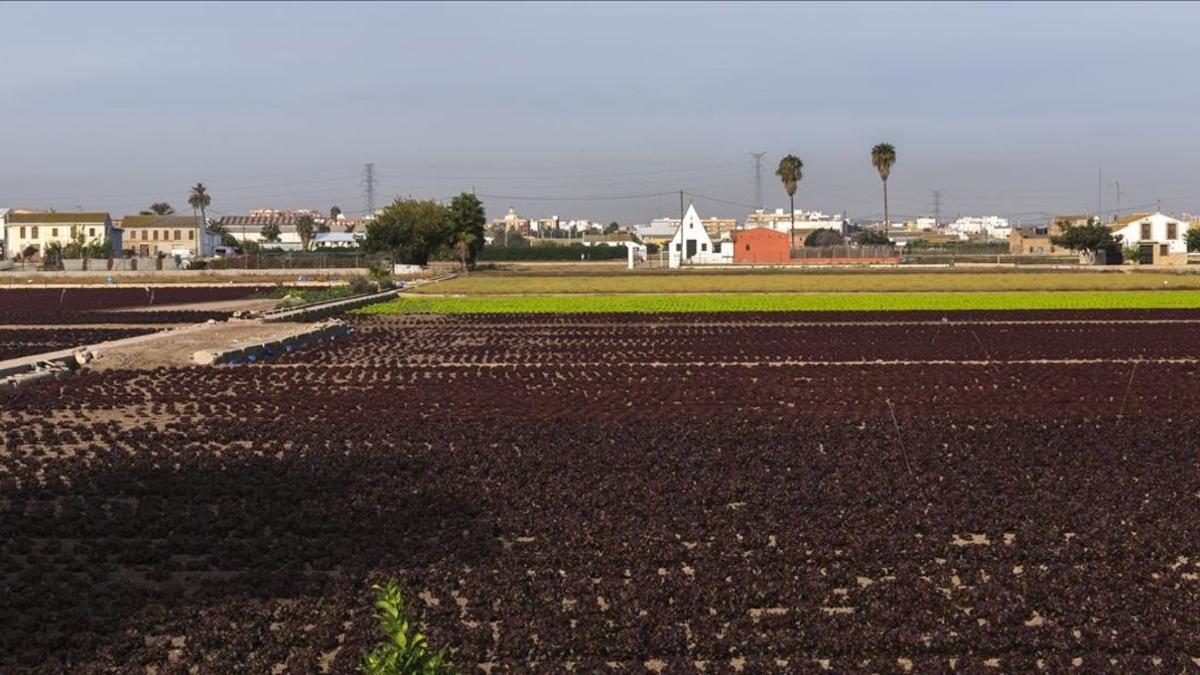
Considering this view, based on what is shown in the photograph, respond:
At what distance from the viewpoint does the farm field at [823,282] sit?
7488 centimetres

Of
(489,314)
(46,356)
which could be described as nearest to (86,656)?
(46,356)

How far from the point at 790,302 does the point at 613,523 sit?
49.7 meters

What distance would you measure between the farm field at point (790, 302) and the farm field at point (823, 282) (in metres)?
3.37

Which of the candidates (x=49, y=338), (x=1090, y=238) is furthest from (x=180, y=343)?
(x=1090, y=238)

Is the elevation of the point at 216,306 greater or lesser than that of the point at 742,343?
greater

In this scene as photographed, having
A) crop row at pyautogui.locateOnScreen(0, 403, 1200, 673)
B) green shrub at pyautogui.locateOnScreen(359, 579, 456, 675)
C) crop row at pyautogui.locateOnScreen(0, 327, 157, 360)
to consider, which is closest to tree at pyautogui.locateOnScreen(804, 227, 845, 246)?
crop row at pyautogui.locateOnScreen(0, 327, 157, 360)

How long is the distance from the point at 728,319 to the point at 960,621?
132ft

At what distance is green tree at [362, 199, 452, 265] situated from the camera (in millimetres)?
111000

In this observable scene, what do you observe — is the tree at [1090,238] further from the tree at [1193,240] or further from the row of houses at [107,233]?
the row of houses at [107,233]

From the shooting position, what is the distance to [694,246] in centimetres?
14225

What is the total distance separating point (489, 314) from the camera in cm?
5628

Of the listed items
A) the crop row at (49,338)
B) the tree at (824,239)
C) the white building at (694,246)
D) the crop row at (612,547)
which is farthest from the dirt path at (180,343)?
the tree at (824,239)

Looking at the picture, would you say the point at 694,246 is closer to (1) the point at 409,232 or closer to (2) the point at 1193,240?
(1) the point at 409,232

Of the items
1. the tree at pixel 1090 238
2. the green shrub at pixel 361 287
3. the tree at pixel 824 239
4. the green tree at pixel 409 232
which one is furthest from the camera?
the tree at pixel 824 239
